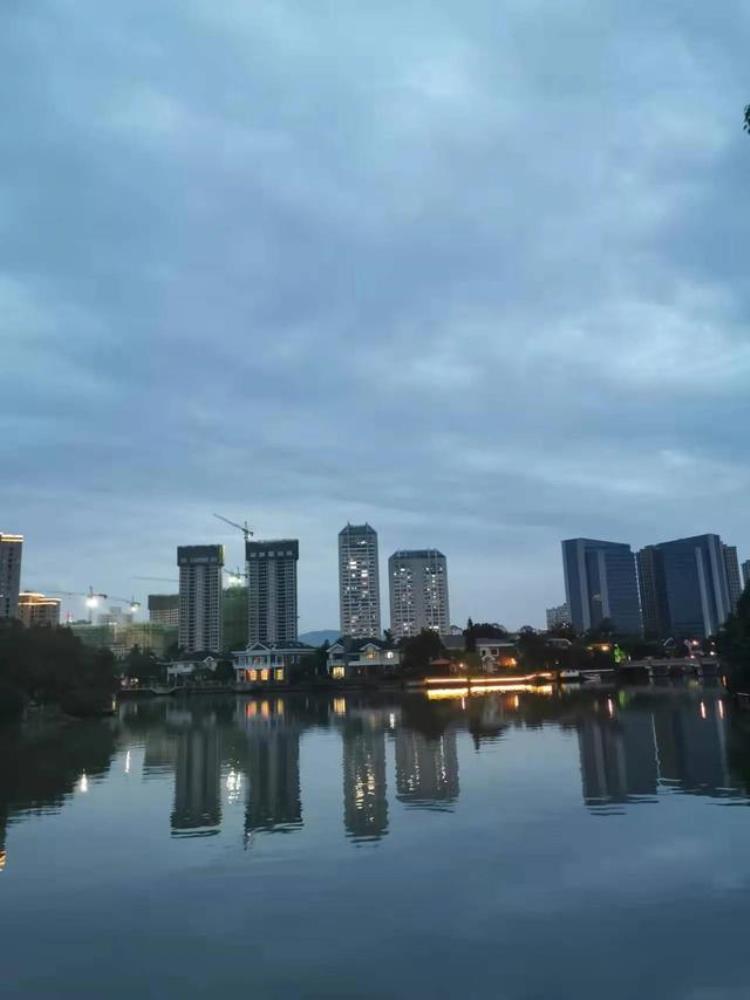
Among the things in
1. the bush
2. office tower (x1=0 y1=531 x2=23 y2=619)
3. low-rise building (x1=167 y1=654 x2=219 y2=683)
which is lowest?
the bush

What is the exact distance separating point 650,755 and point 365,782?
12.2 metres

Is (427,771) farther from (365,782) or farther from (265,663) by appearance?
(265,663)

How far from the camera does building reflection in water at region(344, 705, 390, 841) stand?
20703 mm

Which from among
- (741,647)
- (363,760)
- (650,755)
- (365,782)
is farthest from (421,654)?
(365,782)

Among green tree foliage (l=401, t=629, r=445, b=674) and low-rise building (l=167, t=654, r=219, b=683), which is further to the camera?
low-rise building (l=167, t=654, r=219, b=683)

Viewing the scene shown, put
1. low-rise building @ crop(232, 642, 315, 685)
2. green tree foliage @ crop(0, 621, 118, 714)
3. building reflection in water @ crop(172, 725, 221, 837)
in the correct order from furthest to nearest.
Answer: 1. low-rise building @ crop(232, 642, 315, 685)
2. green tree foliage @ crop(0, 621, 118, 714)
3. building reflection in water @ crop(172, 725, 221, 837)

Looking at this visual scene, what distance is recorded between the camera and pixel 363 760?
34125 millimetres

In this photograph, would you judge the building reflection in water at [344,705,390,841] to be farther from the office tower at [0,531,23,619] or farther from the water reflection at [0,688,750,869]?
the office tower at [0,531,23,619]

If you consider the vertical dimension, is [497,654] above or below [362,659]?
above

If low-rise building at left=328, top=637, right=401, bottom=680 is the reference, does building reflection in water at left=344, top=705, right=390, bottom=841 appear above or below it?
below

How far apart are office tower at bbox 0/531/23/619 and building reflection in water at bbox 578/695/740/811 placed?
15954cm

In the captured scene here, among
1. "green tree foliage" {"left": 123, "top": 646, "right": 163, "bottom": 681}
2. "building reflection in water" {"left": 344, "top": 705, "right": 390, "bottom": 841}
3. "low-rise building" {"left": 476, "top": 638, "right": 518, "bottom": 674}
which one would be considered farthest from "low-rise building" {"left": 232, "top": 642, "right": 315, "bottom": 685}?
"building reflection in water" {"left": 344, "top": 705, "right": 390, "bottom": 841}

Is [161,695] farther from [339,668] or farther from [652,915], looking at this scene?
[652,915]

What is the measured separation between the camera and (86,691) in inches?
2616
